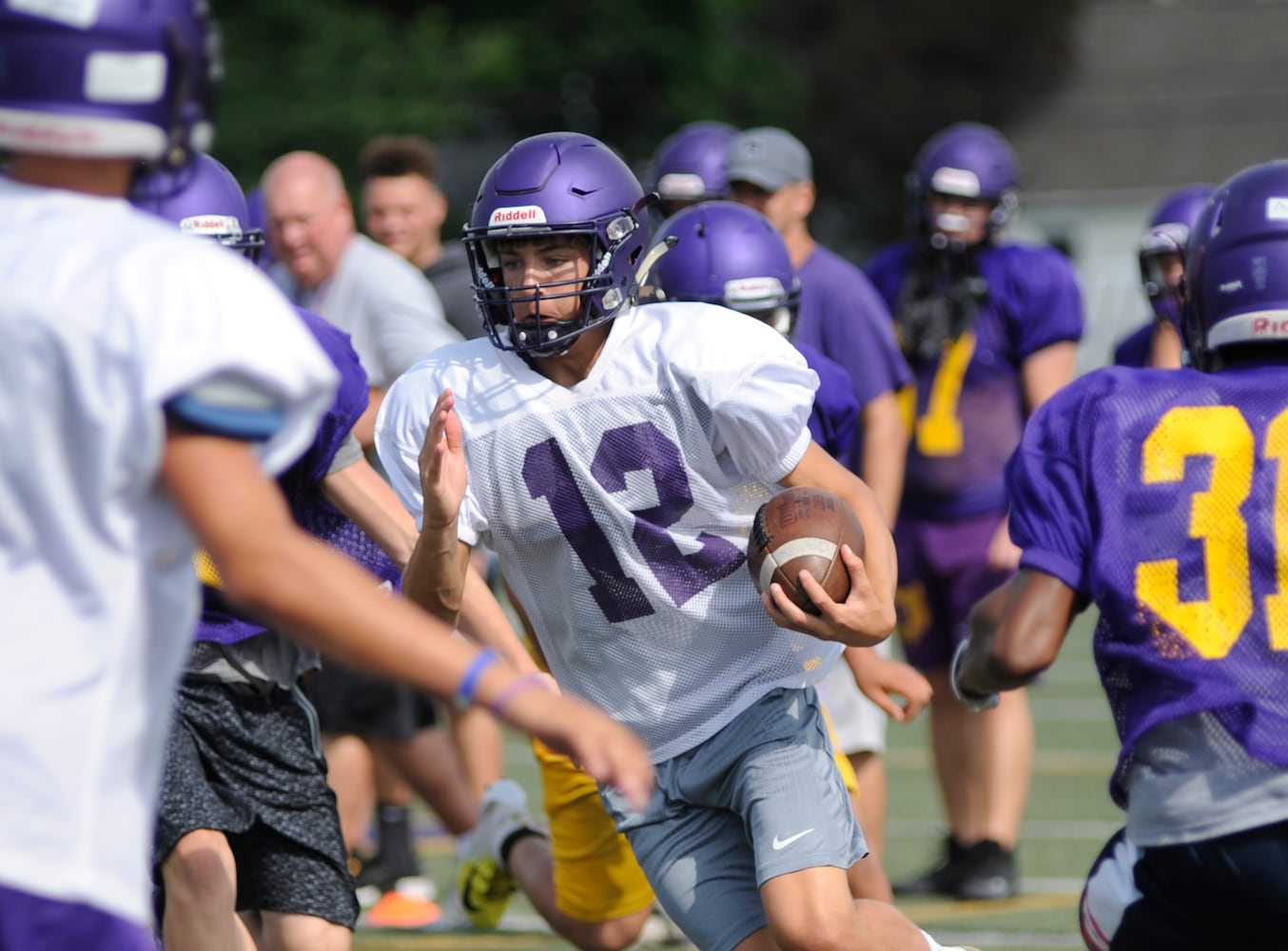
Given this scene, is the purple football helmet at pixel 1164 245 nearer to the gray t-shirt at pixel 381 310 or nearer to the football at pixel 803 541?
the gray t-shirt at pixel 381 310

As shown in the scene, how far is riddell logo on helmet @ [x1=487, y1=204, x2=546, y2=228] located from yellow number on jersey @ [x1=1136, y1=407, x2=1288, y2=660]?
1.39m

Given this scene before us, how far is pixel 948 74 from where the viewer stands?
29.5 metres

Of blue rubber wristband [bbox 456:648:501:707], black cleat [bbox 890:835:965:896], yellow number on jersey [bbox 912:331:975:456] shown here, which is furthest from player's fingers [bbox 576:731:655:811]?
yellow number on jersey [bbox 912:331:975:456]

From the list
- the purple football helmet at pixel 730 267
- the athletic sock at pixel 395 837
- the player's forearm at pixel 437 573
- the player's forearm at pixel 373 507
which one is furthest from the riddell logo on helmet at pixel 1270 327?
the athletic sock at pixel 395 837

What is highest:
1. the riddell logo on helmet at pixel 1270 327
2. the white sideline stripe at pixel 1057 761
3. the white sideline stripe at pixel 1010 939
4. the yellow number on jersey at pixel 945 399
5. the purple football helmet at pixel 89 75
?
the purple football helmet at pixel 89 75

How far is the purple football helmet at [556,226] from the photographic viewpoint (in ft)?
13.0

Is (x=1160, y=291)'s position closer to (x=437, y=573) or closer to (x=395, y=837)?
(x=395, y=837)

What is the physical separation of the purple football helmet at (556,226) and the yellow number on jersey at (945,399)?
9.83 feet

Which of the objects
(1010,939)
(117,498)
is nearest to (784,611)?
(117,498)

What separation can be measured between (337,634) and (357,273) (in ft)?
14.3

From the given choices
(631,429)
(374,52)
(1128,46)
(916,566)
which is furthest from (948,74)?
(631,429)

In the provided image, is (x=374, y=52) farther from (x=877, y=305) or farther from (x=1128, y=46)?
(x=877, y=305)

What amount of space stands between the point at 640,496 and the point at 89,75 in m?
1.74

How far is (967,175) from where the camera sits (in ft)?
23.8
